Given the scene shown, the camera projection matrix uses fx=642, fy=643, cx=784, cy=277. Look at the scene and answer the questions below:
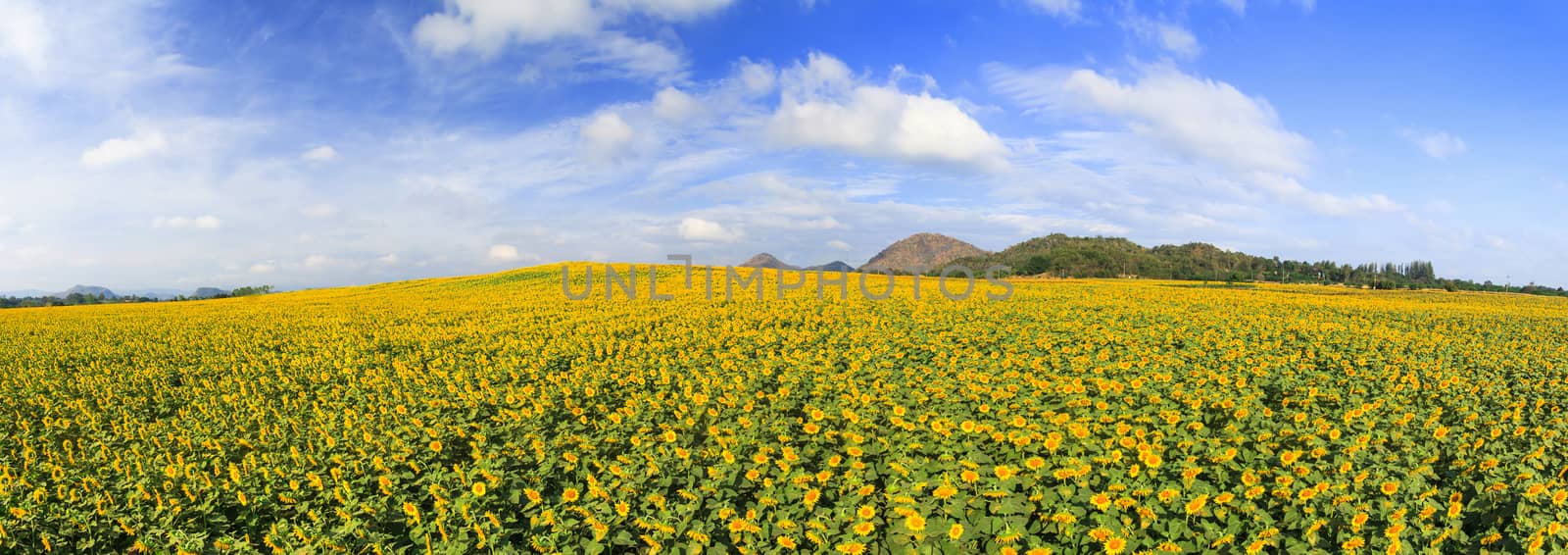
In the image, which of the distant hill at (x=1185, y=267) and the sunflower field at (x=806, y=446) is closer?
the sunflower field at (x=806, y=446)

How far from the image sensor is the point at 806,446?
19.1ft

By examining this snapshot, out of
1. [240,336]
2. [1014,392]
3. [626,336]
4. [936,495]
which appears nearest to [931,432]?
[1014,392]

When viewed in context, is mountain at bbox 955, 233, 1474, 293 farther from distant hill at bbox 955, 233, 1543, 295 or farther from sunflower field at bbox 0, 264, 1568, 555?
sunflower field at bbox 0, 264, 1568, 555

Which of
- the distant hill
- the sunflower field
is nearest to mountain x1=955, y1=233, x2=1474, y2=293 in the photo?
the distant hill

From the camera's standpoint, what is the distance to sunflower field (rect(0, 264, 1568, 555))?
4.02 m

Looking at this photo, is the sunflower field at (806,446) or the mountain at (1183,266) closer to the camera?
the sunflower field at (806,446)

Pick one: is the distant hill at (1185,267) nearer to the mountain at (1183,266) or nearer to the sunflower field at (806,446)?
the mountain at (1183,266)

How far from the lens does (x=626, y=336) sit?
1245cm

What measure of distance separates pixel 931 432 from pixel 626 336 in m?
8.17

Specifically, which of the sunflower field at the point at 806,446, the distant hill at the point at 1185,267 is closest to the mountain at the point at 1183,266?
the distant hill at the point at 1185,267

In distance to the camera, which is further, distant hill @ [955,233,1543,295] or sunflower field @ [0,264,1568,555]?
distant hill @ [955,233,1543,295]

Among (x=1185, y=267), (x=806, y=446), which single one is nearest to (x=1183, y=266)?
(x=1185, y=267)

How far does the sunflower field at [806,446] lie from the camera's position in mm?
4020

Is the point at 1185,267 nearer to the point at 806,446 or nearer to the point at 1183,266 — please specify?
the point at 1183,266
